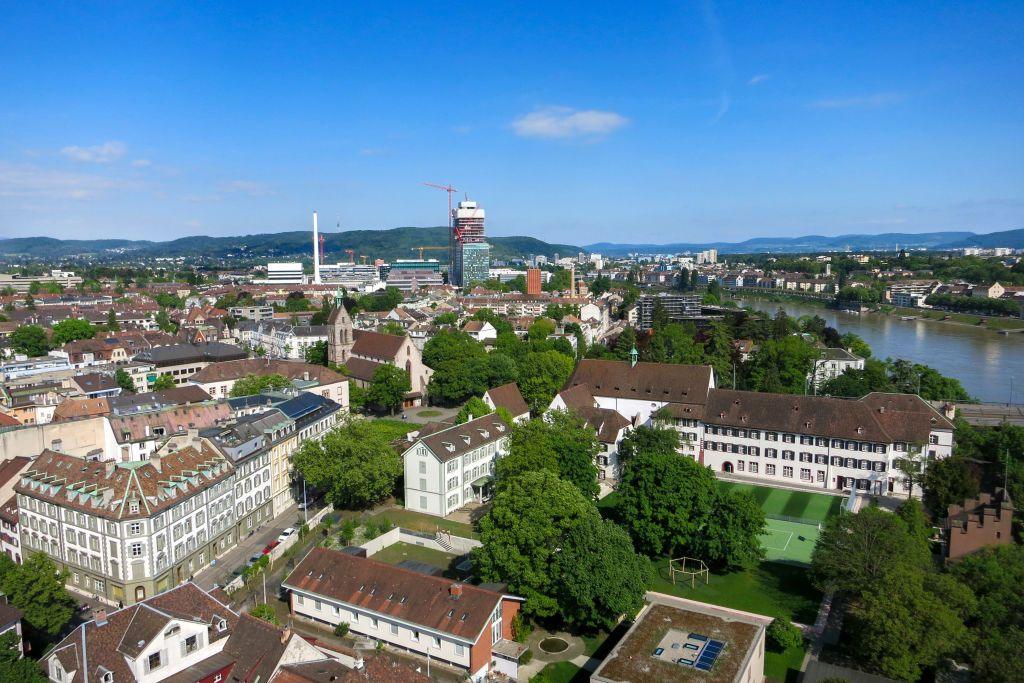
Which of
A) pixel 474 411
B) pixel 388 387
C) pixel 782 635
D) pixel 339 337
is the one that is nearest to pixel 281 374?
pixel 388 387

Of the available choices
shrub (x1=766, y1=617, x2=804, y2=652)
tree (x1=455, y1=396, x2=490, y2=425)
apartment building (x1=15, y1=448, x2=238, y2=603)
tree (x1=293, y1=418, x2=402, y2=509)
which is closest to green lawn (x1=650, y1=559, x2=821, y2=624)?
shrub (x1=766, y1=617, x2=804, y2=652)

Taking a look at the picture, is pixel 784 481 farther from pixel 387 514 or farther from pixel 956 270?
pixel 956 270

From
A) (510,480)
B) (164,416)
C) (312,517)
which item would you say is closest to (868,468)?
(510,480)

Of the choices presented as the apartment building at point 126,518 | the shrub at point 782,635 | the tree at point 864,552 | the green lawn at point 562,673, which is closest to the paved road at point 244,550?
the apartment building at point 126,518

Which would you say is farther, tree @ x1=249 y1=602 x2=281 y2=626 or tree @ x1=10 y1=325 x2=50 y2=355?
tree @ x1=10 y1=325 x2=50 y2=355

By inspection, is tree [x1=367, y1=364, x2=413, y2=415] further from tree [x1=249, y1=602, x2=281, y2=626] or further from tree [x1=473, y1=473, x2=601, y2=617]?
tree [x1=249, y1=602, x2=281, y2=626]
